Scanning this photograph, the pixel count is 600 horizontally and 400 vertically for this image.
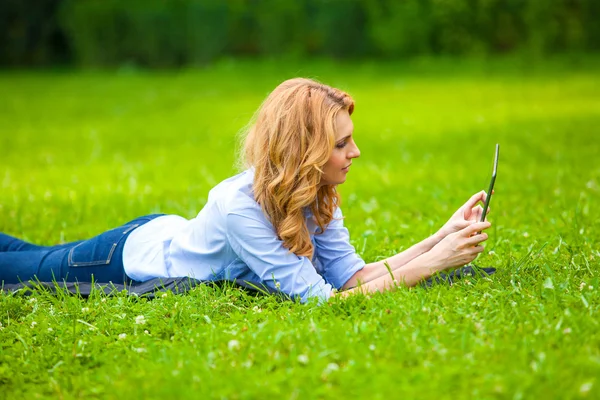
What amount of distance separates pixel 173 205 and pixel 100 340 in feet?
10.4

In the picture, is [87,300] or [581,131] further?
[581,131]

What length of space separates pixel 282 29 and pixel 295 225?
65.2ft

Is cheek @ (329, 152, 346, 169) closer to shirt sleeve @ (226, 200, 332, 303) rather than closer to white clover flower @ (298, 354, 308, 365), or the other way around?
shirt sleeve @ (226, 200, 332, 303)

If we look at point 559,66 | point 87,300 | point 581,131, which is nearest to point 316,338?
point 87,300

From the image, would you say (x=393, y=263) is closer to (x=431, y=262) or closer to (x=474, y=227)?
(x=431, y=262)

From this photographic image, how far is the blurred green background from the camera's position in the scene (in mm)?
20891

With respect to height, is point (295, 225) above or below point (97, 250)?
above

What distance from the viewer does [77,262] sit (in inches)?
168

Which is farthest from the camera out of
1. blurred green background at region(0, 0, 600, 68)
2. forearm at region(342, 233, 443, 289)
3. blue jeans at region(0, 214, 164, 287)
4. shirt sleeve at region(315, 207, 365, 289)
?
blurred green background at region(0, 0, 600, 68)

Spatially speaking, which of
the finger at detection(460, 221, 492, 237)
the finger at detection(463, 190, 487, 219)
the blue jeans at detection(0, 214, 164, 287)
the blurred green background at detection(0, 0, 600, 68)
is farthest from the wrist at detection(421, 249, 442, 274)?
the blurred green background at detection(0, 0, 600, 68)

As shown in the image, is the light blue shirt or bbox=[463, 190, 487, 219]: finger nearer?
the light blue shirt

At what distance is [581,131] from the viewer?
9680mm

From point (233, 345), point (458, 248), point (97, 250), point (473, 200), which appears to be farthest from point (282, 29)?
point (233, 345)

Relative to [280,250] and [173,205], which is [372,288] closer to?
[280,250]
